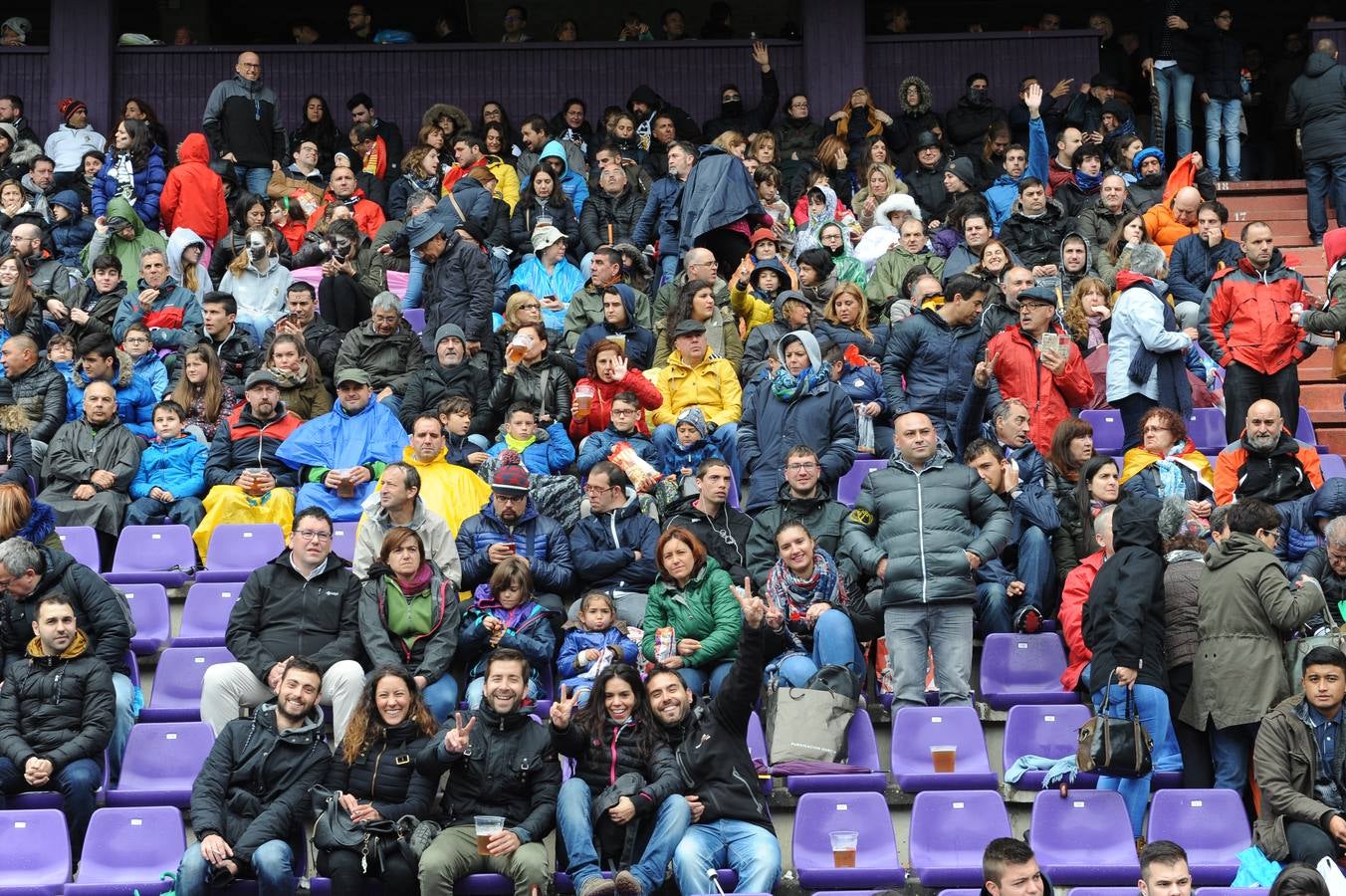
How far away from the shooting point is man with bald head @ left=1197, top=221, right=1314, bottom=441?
37.6 feet

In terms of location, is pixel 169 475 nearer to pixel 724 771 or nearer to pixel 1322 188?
pixel 724 771

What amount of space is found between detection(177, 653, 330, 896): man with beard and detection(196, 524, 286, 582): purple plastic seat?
1.86 metres

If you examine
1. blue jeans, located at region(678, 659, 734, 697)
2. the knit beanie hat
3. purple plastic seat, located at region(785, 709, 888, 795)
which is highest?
the knit beanie hat

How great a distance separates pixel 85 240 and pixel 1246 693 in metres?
9.60

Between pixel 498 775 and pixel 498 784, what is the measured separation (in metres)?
0.04

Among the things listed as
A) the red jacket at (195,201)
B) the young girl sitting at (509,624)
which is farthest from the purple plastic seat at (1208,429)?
the red jacket at (195,201)

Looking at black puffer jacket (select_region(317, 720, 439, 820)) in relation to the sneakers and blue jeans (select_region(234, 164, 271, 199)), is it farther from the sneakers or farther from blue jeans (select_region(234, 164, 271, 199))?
blue jeans (select_region(234, 164, 271, 199))

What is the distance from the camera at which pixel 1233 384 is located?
37.8 feet

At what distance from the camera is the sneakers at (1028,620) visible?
32.1 feet

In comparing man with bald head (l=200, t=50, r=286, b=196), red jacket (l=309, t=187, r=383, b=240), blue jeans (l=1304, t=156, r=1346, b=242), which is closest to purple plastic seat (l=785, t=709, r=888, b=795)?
red jacket (l=309, t=187, r=383, b=240)

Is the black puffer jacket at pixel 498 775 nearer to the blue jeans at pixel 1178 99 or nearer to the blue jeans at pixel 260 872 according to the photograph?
the blue jeans at pixel 260 872

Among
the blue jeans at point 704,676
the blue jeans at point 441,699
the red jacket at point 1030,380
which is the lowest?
the blue jeans at point 441,699

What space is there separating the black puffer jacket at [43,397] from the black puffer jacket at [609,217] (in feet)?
14.0

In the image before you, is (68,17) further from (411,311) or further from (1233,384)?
(1233,384)
